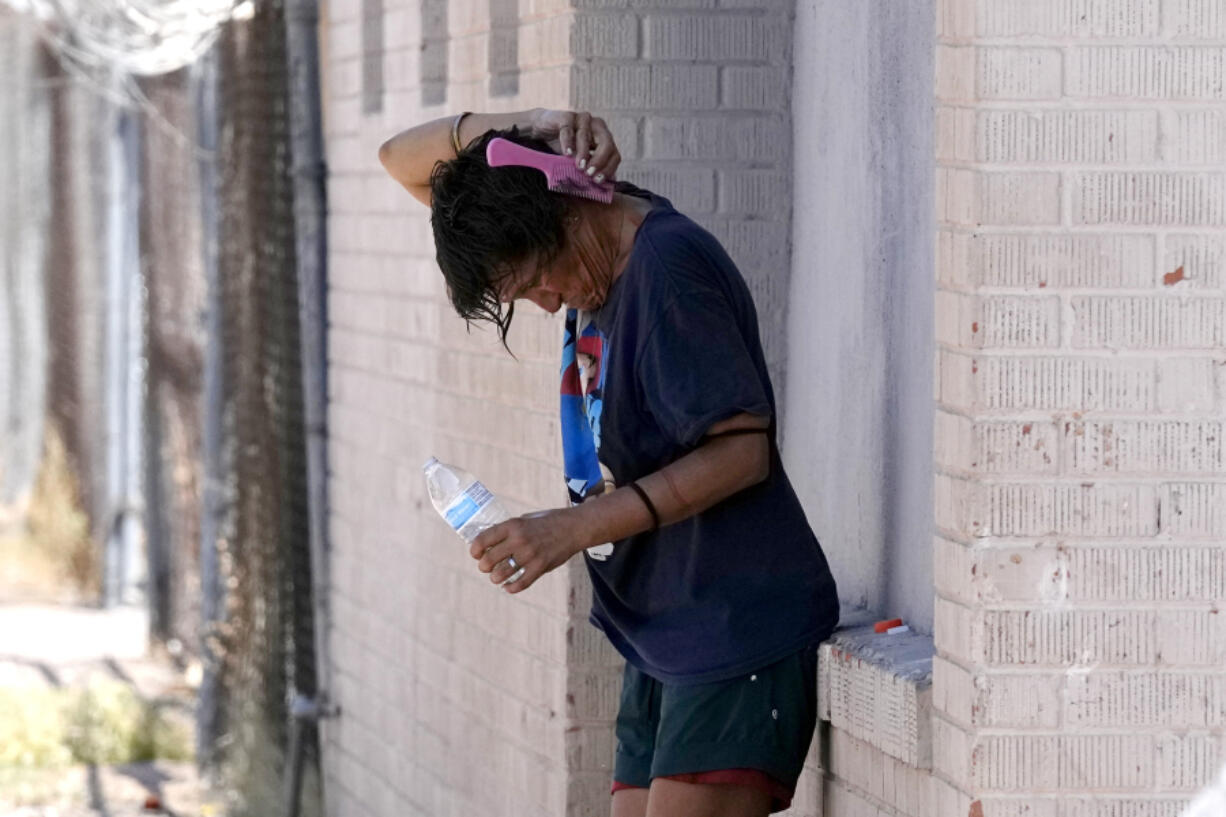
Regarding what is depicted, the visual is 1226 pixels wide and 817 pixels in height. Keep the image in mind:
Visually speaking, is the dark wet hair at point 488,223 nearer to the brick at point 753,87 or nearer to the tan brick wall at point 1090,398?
the tan brick wall at point 1090,398

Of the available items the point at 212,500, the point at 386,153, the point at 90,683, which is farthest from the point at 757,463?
the point at 90,683

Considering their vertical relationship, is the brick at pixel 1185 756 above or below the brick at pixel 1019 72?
below

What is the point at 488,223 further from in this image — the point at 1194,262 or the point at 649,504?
the point at 1194,262

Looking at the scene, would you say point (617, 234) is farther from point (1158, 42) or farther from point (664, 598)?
point (1158, 42)

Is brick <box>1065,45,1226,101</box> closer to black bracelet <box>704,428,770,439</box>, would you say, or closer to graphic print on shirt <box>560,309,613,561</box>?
black bracelet <box>704,428,770,439</box>

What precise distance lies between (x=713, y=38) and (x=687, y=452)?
1.56 metres

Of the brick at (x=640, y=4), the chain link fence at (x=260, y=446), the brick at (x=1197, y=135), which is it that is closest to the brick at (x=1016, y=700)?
the brick at (x=1197, y=135)

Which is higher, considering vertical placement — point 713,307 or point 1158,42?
point 1158,42

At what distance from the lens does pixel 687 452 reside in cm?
328

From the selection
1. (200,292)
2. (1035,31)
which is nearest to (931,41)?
(1035,31)

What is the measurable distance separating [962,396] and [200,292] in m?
8.25

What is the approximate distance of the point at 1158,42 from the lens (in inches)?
120

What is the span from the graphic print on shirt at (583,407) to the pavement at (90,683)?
193 inches

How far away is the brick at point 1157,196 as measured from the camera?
306 centimetres
